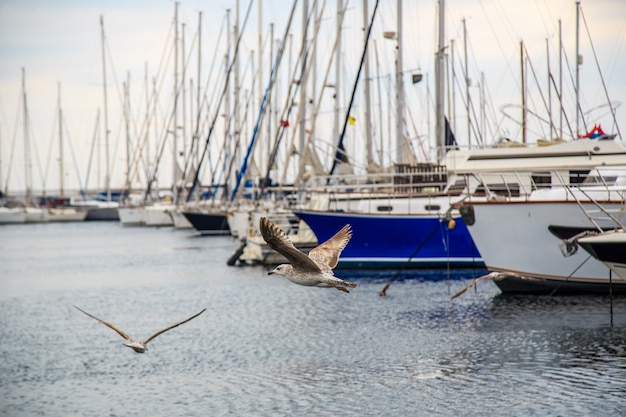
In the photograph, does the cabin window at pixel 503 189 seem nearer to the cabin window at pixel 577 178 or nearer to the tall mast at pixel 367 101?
the cabin window at pixel 577 178

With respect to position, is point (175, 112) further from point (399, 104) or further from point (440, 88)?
point (440, 88)

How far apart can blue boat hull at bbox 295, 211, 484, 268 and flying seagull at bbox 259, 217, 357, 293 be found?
3023 centimetres

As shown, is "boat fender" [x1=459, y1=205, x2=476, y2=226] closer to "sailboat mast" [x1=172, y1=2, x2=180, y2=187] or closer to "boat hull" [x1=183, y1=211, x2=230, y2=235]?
"boat hull" [x1=183, y1=211, x2=230, y2=235]

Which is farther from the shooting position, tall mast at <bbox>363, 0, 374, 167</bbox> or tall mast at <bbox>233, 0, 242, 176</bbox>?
tall mast at <bbox>233, 0, 242, 176</bbox>

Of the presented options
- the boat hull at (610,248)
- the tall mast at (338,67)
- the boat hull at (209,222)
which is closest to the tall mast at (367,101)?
the tall mast at (338,67)

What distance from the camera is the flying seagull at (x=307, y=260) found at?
48.4ft

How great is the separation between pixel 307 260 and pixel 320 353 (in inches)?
654

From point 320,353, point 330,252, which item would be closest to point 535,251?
point 320,353

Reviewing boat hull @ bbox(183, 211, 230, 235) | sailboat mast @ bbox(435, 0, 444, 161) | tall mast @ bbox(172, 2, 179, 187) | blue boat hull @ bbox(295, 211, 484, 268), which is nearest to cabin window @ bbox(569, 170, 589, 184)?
sailboat mast @ bbox(435, 0, 444, 161)

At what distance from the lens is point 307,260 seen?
15.8m

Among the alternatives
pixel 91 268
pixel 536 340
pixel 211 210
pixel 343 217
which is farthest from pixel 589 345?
pixel 211 210

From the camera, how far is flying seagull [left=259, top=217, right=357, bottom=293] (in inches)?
581

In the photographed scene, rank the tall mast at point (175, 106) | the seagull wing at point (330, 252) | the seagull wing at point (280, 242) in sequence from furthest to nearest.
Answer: the tall mast at point (175, 106) < the seagull wing at point (330, 252) < the seagull wing at point (280, 242)

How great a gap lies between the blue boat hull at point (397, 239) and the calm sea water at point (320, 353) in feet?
2.90
